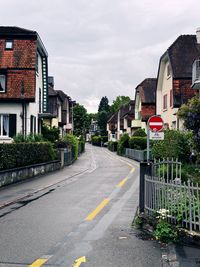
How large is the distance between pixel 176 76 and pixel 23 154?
1792 centimetres

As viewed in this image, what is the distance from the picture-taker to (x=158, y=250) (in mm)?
6855

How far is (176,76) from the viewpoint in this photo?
3384 centimetres

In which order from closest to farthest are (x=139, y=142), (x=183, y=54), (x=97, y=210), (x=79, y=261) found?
(x=79, y=261)
(x=97, y=210)
(x=183, y=54)
(x=139, y=142)

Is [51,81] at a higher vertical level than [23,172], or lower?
higher

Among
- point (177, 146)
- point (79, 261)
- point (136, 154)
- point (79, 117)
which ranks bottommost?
point (136, 154)

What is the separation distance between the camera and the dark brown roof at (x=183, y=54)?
34.1m

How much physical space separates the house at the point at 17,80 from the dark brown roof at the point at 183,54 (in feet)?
39.3

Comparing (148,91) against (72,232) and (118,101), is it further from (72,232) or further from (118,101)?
(118,101)

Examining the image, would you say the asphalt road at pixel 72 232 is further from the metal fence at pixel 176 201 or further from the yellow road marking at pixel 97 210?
the metal fence at pixel 176 201

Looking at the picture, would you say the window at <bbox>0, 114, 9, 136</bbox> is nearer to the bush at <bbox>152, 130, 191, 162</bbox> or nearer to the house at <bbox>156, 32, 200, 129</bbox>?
the house at <bbox>156, 32, 200, 129</bbox>

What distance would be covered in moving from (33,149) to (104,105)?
135930 millimetres

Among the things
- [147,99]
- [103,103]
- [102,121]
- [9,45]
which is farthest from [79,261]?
[103,103]

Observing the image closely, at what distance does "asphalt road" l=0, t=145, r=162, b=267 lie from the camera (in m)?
6.32

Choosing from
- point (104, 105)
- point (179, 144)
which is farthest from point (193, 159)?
point (104, 105)
